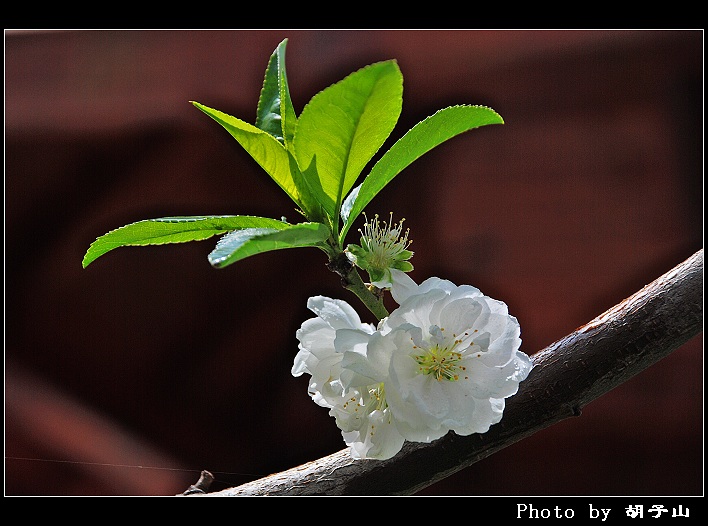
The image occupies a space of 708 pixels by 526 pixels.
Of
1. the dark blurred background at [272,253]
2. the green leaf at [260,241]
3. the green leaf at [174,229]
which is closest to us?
the green leaf at [260,241]

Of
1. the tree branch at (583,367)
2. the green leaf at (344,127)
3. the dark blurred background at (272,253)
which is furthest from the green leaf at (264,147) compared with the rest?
the dark blurred background at (272,253)

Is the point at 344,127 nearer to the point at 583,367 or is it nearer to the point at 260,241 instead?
the point at 260,241

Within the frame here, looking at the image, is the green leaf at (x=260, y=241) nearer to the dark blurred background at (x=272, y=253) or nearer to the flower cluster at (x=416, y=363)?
the flower cluster at (x=416, y=363)

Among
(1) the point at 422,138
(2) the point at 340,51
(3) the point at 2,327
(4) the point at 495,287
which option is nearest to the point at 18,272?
(3) the point at 2,327

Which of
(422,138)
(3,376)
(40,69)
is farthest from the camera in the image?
(40,69)

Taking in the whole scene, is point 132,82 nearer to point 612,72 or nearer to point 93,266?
point 93,266

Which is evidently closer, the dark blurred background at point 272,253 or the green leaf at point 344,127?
the green leaf at point 344,127
